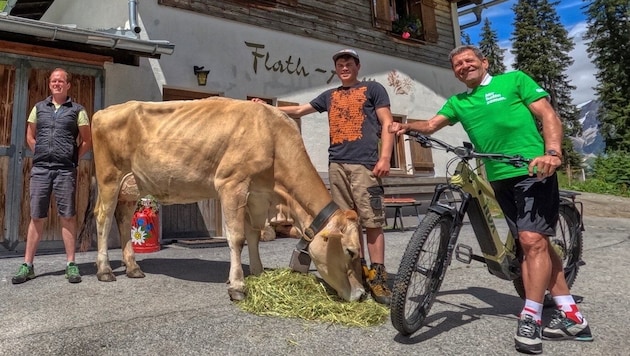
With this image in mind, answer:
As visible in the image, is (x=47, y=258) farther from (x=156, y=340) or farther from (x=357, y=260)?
(x=357, y=260)

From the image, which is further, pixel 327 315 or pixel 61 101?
pixel 61 101

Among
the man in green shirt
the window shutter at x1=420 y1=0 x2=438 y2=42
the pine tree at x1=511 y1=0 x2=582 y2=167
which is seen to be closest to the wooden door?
the man in green shirt

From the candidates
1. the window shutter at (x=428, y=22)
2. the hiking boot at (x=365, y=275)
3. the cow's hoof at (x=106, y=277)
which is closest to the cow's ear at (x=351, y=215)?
the hiking boot at (x=365, y=275)

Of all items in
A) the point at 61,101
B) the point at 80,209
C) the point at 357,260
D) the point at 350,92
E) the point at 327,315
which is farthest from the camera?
the point at 80,209

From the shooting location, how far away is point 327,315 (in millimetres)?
2775

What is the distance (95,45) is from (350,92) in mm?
3844

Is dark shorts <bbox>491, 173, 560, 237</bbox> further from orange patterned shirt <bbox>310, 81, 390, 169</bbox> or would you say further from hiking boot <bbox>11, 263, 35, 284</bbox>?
hiking boot <bbox>11, 263, 35, 284</bbox>

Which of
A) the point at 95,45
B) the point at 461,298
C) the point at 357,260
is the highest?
the point at 95,45

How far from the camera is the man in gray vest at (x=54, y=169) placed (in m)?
3.79

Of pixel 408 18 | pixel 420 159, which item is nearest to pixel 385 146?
pixel 420 159

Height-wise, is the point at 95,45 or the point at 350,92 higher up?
the point at 95,45

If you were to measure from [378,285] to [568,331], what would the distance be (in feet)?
3.81

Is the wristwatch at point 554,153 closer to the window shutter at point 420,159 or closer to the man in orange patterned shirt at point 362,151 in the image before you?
the man in orange patterned shirt at point 362,151

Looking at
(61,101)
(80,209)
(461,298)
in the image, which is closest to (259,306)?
(461,298)
